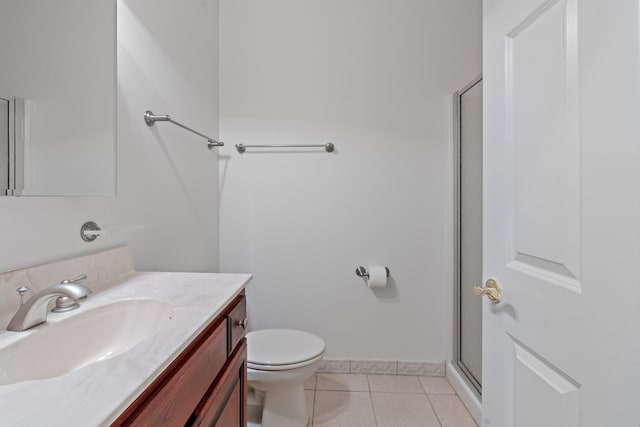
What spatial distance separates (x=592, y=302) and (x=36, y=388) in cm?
93

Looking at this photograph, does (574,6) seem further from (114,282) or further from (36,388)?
(114,282)

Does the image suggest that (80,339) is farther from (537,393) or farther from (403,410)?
(403,410)

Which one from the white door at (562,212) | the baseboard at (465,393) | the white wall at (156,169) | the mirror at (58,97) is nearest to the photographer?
the white door at (562,212)

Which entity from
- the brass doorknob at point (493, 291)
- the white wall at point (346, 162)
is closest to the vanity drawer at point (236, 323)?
the brass doorknob at point (493, 291)

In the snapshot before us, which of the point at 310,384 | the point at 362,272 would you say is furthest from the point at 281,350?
the point at 362,272

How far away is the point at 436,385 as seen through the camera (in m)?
1.86

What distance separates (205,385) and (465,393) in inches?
61.0

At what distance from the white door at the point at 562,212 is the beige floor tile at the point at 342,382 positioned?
1.07 meters

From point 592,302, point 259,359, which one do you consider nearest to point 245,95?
point 259,359

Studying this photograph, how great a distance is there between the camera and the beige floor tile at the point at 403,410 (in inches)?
60.6

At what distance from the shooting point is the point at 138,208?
4.04ft

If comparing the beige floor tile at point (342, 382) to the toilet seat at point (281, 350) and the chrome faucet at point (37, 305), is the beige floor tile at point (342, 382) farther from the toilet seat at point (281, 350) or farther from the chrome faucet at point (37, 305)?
the chrome faucet at point (37, 305)

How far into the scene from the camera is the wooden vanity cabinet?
52 cm

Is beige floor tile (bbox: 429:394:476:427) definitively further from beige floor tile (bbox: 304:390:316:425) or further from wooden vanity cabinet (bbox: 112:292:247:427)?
wooden vanity cabinet (bbox: 112:292:247:427)
